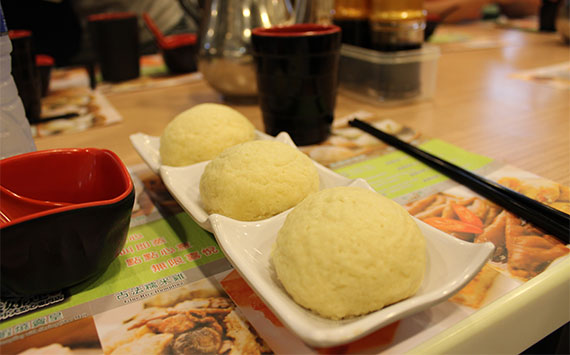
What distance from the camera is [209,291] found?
0.46 meters

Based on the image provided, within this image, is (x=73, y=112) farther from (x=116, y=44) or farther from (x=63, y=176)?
(x=63, y=176)

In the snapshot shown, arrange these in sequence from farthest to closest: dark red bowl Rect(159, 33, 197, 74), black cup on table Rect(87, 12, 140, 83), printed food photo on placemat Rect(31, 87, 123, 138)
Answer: dark red bowl Rect(159, 33, 197, 74) < black cup on table Rect(87, 12, 140, 83) < printed food photo on placemat Rect(31, 87, 123, 138)

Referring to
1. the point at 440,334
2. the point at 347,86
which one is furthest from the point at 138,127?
the point at 440,334

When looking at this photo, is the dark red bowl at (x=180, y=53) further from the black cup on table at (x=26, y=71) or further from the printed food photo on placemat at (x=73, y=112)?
the black cup on table at (x=26, y=71)

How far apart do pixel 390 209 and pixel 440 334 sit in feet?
0.40

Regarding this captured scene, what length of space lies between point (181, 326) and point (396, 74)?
0.86 meters

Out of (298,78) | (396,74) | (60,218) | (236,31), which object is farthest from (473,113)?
(60,218)

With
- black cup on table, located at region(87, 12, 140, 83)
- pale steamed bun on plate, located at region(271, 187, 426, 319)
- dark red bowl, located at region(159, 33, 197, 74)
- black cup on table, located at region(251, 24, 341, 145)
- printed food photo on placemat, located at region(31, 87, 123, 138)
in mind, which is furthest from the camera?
dark red bowl, located at region(159, 33, 197, 74)

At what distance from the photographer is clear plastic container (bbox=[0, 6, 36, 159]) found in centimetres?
62

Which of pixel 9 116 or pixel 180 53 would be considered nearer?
pixel 9 116

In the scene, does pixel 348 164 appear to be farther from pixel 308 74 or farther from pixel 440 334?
pixel 440 334

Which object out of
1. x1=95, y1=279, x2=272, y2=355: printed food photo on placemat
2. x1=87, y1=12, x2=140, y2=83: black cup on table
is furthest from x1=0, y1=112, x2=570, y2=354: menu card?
x1=87, y1=12, x2=140, y2=83: black cup on table

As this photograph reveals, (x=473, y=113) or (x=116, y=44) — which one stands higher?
(x=116, y=44)

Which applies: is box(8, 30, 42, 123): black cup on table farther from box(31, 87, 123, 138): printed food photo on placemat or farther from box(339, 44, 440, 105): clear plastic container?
box(339, 44, 440, 105): clear plastic container
